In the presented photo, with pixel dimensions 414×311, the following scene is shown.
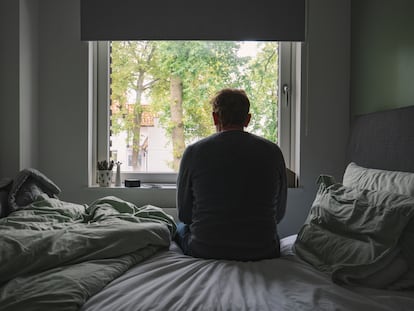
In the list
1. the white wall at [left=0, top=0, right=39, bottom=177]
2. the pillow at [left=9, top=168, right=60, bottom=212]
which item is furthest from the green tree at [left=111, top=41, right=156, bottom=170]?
the pillow at [left=9, top=168, right=60, bottom=212]

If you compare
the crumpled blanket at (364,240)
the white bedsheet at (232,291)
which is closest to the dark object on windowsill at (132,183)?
the white bedsheet at (232,291)

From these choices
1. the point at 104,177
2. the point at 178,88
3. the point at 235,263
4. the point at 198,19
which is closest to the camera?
the point at 235,263

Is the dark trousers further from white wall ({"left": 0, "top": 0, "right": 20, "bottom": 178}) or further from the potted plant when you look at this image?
white wall ({"left": 0, "top": 0, "right": 20, "bottom": 178})

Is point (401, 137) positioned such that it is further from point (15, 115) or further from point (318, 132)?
point (15, 115)

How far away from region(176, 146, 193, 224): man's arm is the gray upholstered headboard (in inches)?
35.6

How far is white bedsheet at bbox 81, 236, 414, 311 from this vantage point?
37.2 inches

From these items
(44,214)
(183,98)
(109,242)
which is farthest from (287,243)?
(183,98)

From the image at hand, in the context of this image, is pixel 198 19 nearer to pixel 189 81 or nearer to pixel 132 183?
pixel 189 81

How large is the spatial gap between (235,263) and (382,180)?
0.65m

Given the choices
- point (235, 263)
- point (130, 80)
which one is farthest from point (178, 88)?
point (235, 263)

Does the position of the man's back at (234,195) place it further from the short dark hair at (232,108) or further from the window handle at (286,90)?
the window handle at (286,90)

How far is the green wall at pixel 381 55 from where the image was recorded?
1646 millimetres

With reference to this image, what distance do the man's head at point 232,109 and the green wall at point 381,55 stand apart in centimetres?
76

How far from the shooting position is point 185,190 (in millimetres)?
1512
